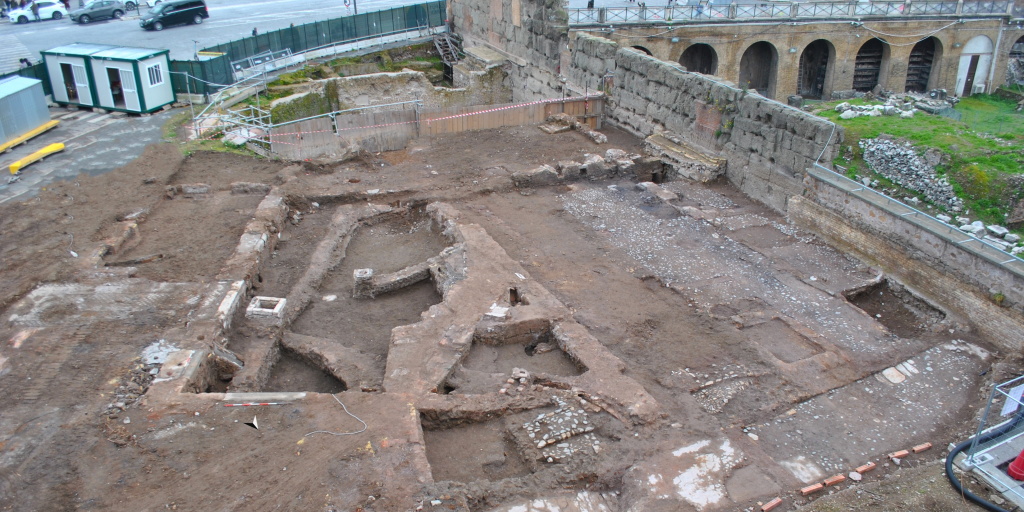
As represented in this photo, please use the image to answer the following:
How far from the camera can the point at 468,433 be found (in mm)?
8695

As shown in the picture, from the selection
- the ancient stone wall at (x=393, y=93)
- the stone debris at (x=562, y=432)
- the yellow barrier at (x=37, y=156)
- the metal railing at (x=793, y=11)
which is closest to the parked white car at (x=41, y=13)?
the ancient stone wall at (x=393, y=93)

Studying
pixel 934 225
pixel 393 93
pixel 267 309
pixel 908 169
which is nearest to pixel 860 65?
pixel 908 169

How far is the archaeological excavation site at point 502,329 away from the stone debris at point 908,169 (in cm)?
292

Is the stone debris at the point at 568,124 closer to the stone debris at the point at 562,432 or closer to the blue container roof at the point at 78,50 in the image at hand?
the stone debris at the point at 562,432

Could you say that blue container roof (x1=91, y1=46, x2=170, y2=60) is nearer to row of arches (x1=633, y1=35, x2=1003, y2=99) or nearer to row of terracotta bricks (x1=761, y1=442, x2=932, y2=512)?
row of arches (x1=633, y1=35, x2=1003, y2=99)

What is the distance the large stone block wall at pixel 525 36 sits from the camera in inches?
880

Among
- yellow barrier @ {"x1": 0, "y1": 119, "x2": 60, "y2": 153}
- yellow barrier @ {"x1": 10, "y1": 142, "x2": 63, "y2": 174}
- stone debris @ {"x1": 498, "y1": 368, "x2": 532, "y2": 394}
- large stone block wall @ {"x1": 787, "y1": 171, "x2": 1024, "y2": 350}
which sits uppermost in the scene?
yellow barrier @ {"x1": 0, "y1": 119, "x2": 60, "y2": 153}

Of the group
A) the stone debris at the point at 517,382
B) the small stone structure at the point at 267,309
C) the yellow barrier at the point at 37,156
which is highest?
the yellow barrier at the point at 37,156

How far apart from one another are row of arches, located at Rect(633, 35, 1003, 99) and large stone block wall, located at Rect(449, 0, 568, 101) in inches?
273

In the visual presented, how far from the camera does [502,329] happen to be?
10406 mm

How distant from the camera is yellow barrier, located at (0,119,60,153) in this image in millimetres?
16141

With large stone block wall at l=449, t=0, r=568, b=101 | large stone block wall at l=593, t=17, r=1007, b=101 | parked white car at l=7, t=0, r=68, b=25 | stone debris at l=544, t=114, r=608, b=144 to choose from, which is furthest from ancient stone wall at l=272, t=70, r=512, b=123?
parked white car at l=7, t=0, r=68, b=25

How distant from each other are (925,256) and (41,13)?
35486 mm

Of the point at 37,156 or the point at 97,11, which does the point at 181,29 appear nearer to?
the point at 97,11
